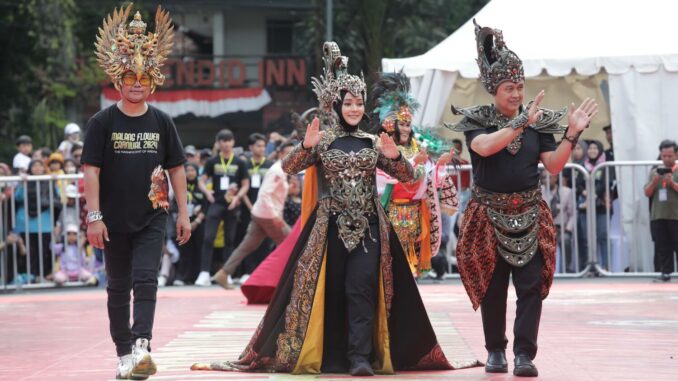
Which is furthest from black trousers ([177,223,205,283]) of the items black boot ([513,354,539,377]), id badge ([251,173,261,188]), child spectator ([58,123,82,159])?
black boot ([513,354,539,377])

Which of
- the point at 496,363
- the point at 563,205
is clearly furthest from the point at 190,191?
the point at 496,363

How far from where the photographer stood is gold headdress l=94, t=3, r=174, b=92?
8.48 m

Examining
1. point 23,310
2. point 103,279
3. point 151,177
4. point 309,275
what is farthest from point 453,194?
point 103,279

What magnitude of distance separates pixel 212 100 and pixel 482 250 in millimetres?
33208

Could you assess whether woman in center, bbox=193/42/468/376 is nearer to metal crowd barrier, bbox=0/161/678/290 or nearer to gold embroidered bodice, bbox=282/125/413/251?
gold embroidered bodice, bbox=282/125/413/251

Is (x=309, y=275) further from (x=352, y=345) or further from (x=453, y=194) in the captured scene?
(x=453, y=194)

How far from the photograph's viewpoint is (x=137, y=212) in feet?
27.5

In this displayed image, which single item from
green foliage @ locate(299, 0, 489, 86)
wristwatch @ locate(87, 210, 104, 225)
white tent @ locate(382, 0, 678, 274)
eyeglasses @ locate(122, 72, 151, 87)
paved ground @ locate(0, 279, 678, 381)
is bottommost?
paved ground @ locate(0, 279, 678, 381)

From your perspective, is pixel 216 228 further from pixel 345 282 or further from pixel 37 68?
pixel 37 68

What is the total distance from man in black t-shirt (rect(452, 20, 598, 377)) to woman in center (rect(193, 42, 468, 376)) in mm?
439

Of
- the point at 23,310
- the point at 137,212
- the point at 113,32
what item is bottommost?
the point at 23,310

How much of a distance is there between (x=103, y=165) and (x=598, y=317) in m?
5.83

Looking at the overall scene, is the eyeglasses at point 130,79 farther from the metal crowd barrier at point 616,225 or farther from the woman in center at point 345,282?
the metal crowd barrier at point 616,225

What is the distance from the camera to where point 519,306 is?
861cm
